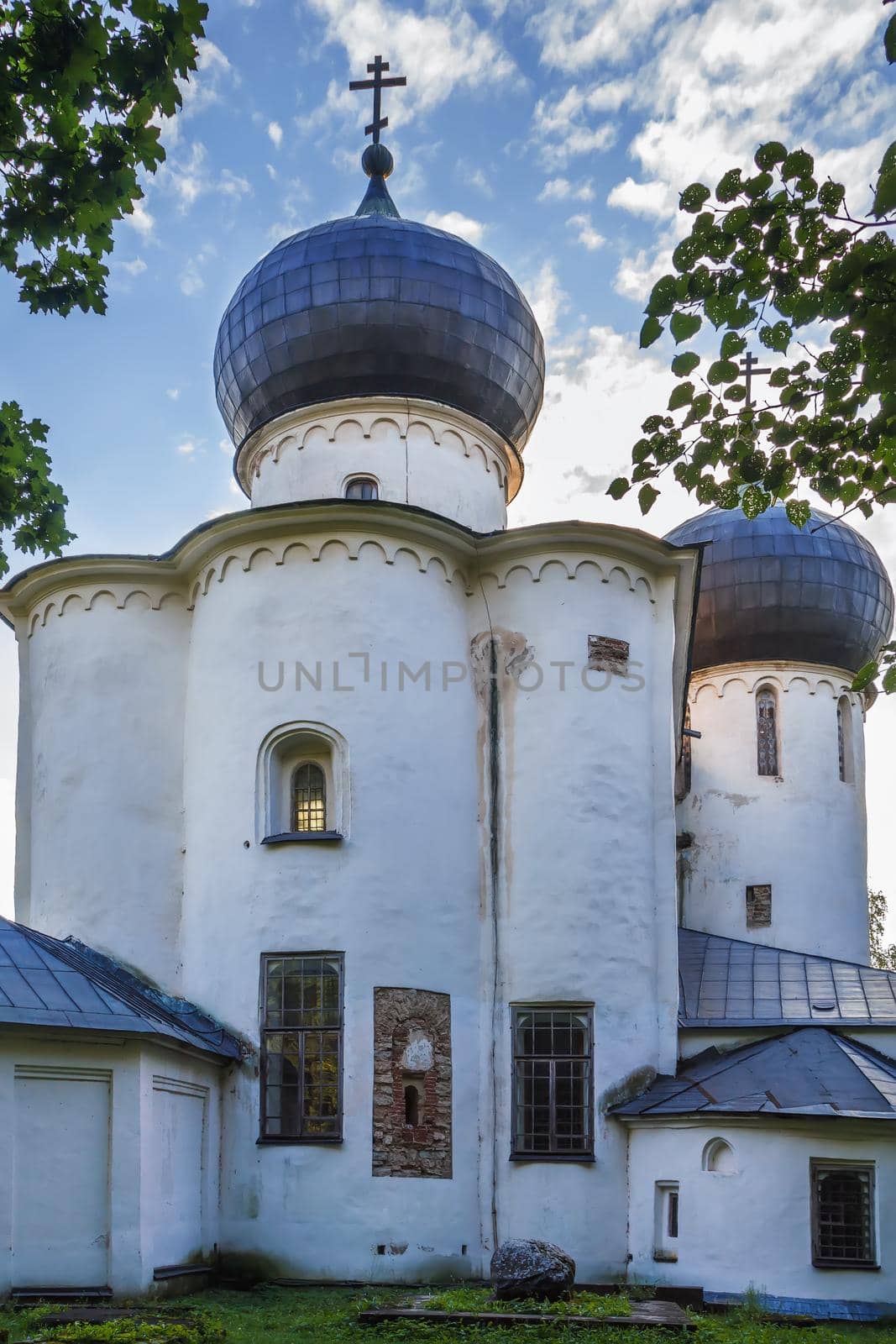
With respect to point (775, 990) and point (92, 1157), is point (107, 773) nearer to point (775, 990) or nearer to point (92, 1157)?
point (92, 1157)

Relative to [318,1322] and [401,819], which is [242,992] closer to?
[401,819]

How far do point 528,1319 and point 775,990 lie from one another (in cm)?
697

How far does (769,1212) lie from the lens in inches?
485

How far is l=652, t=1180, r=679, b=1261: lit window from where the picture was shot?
13.0 meters

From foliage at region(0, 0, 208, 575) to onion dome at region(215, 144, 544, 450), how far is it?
→ 32.5 ft

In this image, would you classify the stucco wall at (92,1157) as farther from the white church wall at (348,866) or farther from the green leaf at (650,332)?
the green leaf at (650,332)

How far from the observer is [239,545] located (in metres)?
15.0

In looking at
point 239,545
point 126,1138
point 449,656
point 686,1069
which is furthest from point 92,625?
point 686,1069

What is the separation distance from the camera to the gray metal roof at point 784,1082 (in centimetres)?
1265

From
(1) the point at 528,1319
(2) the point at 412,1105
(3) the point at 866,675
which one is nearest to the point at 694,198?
(3) the point at 866,675

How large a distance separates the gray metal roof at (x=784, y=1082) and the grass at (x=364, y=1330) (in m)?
1.85

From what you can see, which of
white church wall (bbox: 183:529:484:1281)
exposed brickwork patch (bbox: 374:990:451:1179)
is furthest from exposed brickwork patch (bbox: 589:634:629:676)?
exposed brickwork patch (bbox: 374:990:451:1179)

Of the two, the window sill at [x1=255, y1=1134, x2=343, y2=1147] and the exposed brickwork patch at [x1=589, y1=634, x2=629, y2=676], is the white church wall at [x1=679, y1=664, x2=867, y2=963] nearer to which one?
the exposed brickwork patch at [x1=589, y1=634, x2=629, y2=676]

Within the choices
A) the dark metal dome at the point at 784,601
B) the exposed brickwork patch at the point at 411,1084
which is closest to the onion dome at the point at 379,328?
the dark metal dome at the point at 784,601
